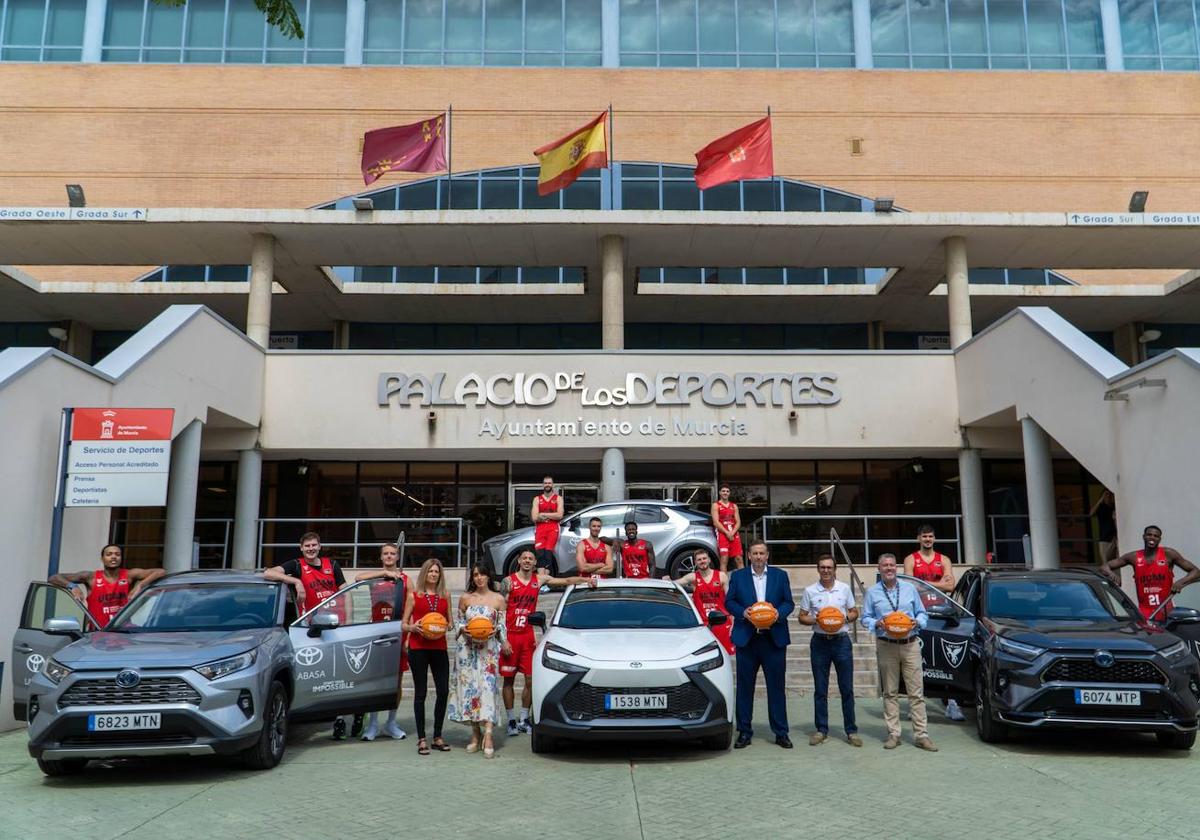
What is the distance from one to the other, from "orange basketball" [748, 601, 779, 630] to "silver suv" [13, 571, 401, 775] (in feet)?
10.9

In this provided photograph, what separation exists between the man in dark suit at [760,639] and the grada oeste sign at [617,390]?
10835 millimetres

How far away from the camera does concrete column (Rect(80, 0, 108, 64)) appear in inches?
1202

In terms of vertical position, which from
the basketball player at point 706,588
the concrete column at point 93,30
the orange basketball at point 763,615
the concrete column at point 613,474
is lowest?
the orange basketball at point 763,615

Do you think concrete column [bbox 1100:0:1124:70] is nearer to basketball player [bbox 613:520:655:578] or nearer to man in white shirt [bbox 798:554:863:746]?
basketball player [bbox 613:520:655:578]

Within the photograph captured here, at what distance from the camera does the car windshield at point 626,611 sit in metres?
9.10

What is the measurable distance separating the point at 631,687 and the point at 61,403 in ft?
27.5

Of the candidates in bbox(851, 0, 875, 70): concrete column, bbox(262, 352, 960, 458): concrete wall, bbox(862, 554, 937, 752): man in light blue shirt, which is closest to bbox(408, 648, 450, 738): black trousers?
bbox(862, 554, 937, 752): man in light blue shirt

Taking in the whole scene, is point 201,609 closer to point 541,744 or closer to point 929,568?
point 541,744

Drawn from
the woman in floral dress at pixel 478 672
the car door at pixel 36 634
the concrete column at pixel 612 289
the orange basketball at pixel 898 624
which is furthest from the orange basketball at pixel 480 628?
the concrete column at pixel 612 289

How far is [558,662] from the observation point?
835 cm

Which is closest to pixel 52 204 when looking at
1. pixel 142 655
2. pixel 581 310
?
pixel 581 310

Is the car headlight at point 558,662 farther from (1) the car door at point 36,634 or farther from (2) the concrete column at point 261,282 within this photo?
(2) the concrete column at point 261,282

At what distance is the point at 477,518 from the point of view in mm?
23422

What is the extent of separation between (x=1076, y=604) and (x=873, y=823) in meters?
4.44
